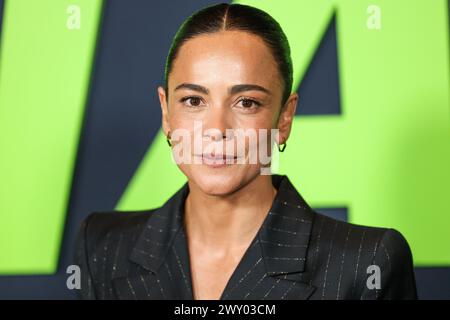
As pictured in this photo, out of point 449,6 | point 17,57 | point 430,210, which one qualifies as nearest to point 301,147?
point 430,210

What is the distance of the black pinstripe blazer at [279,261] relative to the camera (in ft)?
4.33

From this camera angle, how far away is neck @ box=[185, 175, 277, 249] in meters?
1.36

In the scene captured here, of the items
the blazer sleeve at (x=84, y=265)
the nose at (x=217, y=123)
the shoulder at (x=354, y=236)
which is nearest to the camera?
the nose at (x=217, y=123)

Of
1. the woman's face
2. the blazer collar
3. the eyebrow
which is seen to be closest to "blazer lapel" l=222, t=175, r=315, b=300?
the blazer collar

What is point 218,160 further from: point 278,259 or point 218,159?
point 278,259

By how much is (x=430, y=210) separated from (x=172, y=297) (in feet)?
3.51

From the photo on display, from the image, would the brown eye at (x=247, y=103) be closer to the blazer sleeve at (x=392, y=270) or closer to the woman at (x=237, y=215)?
the woman at (x=237, y=215)

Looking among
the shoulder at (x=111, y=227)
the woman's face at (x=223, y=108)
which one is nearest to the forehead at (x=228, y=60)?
the woman's face at (x=223, y=108)

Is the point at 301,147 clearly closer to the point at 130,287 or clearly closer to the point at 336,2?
the point at 336,2

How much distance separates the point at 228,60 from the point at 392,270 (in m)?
0.47

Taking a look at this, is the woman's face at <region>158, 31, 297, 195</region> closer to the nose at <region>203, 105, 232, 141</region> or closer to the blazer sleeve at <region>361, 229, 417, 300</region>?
the nose at <region>203, 105, 232, 141</region>

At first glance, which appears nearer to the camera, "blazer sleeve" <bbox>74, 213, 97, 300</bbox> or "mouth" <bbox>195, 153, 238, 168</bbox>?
"mouth" <bbox>195, 153, 238, 168</bbox>

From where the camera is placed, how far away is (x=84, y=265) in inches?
59.4

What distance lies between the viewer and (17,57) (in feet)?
7.14
